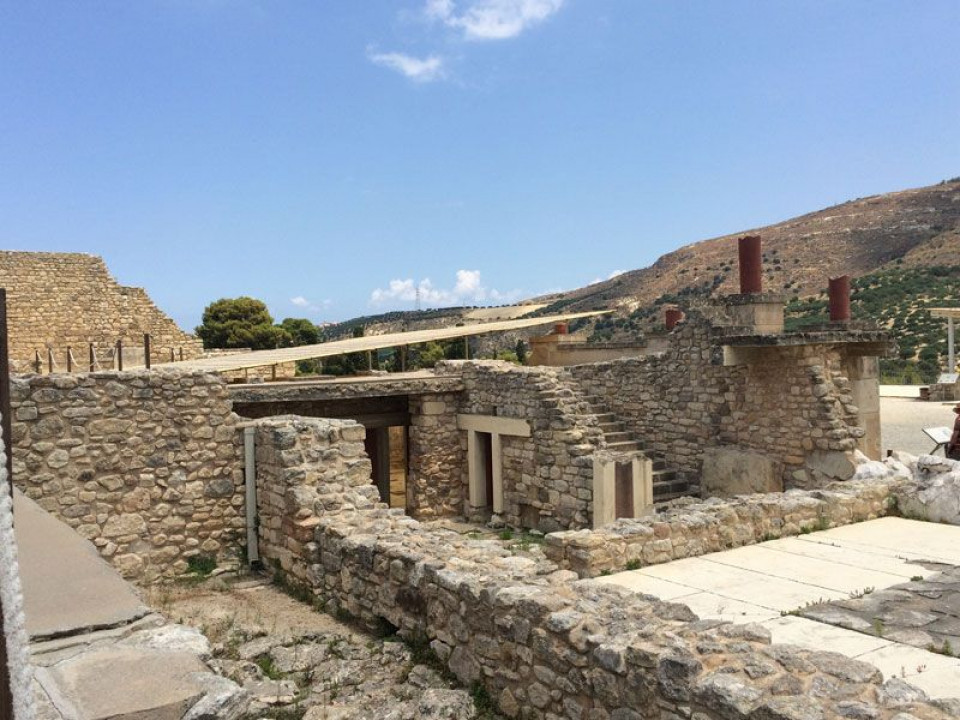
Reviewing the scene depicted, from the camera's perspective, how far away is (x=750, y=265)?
44.6 ft

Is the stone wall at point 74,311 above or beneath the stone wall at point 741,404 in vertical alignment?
above

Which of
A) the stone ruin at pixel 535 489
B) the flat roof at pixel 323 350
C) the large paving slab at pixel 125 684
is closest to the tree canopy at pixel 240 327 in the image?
the flat roof at pixel 323 350

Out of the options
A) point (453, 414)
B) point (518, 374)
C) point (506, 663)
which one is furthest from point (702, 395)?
point (506, 663)

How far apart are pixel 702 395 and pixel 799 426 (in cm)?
197

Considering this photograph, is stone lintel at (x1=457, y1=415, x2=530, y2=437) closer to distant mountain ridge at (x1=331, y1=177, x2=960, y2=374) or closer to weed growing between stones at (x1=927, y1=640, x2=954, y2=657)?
weed growing between stones at (x1=927, y1=640, x2=954, y2=657)

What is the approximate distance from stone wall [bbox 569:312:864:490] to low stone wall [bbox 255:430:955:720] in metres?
6.64

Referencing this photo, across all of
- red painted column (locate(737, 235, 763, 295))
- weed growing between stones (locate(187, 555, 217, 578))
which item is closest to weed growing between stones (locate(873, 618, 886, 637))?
weed growing between stones (locate(187, 555, 217, 578))

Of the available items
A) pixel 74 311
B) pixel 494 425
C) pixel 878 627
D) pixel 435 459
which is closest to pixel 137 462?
pixel 435 459

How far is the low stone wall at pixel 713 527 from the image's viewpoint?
781cm

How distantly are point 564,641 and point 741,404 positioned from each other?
8.85m

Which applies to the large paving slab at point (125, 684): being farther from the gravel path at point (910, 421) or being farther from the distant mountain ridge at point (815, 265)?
the distant mountain ridge at point (815, 265)

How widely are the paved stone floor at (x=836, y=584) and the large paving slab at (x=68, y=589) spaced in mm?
4350

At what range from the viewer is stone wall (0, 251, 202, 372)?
24.9 meters

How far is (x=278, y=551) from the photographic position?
8477 mm
